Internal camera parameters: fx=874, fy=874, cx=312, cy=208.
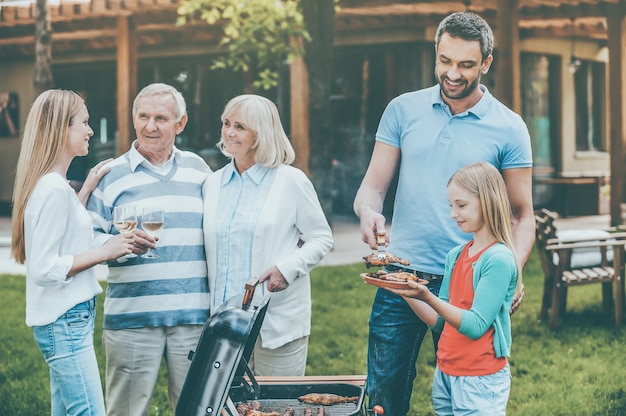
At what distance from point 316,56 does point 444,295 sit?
7398 millimetres

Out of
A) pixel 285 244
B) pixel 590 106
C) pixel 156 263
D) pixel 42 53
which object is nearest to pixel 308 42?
pixel 42 53

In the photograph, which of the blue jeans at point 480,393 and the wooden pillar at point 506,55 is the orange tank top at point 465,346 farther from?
the wooden pillar at point 506,55

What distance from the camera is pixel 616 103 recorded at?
13312mm

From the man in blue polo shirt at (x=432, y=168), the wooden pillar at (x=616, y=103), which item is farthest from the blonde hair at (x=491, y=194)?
the wooden pillar at (x=616, y=103)

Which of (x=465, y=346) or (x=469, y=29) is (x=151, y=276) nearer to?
(x=465, y=346)

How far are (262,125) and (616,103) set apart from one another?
10.8m

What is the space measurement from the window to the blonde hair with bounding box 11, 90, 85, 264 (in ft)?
49.4

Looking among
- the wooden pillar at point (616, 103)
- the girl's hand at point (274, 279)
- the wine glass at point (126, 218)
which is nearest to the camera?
the wine glass at point (126, 218)

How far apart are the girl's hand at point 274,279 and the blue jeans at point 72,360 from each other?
72cm

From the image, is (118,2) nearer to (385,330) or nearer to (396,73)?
(396,73)

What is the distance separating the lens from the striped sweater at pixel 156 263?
11.9ft

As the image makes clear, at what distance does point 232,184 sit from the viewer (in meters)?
3.76

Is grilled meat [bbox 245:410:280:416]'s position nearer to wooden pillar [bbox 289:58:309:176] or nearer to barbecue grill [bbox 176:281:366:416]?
barbecue grill [bbox 176:281:366:416]

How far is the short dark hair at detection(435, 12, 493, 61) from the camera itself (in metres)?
3.12
